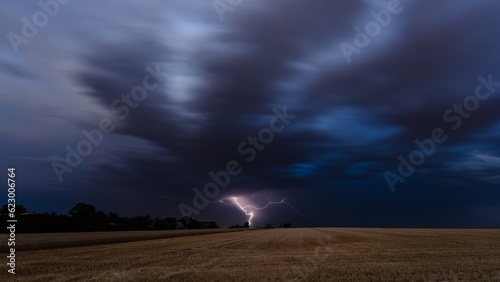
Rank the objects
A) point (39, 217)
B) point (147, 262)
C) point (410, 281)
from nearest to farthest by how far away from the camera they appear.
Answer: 1. point (410, 281)
2. point (147, 262)
3. point (39, 217)

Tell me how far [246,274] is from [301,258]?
5.82m

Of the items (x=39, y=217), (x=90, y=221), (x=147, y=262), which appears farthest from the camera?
(x=90, y=221)

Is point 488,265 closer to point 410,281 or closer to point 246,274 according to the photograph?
point 410,281

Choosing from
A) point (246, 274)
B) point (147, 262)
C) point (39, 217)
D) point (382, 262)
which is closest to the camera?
point (246, 274)

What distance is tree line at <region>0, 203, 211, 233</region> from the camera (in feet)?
245

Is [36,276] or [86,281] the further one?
[36,276]

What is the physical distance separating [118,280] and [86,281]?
1078mm

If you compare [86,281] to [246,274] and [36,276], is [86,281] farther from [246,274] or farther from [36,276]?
[246,274]

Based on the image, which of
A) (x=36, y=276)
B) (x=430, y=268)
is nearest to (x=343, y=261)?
(x=430, y=268)

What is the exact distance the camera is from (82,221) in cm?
9425

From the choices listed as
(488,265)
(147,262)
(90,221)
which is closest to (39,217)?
(90,221)

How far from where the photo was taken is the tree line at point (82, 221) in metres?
74.7

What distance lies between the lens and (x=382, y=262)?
17.0m

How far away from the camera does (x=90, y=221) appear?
326ft
